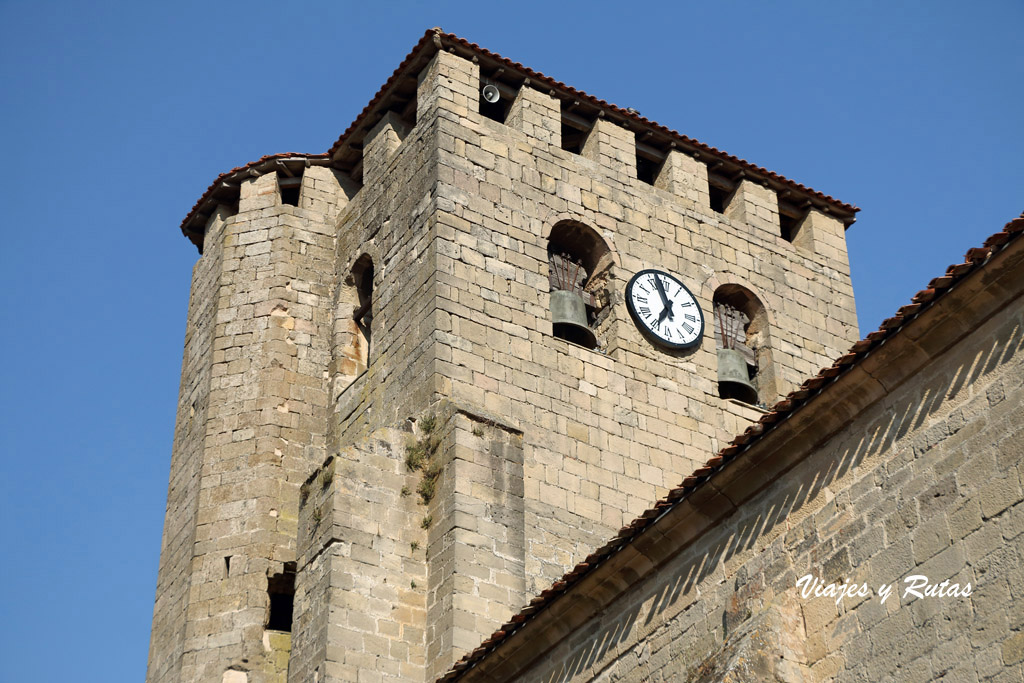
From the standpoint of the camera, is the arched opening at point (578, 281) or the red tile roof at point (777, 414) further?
the arched opening at point (578, 281)

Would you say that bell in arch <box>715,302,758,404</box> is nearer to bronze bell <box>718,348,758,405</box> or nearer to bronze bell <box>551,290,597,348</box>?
bronze bell <box>718,348,758,405</box>

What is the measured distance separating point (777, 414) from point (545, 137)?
977 cm

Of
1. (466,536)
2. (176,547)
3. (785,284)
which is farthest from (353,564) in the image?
(785,284)

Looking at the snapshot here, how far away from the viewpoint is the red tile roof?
977 centimetres

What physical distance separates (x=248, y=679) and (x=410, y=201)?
590 cm

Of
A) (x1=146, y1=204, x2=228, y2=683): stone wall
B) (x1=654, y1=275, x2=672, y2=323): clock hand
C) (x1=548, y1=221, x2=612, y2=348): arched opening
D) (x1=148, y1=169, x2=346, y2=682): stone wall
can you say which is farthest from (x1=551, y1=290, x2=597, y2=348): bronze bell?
(x1=146, y1=204, x2=228, y2=683): stone wall

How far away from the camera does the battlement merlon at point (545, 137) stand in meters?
20.2

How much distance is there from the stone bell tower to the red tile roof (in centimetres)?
236

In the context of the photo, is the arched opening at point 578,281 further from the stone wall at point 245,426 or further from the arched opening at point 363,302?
the stone wall at point 245,426

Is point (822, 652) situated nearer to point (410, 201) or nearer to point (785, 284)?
point (410, 201)

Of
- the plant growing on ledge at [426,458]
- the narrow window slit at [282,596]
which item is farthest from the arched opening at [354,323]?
the plant growing on ledge at [426,458]

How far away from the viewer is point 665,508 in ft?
38.1

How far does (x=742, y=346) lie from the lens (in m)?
20.5

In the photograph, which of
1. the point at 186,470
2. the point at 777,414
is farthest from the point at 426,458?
the point at 777,414
